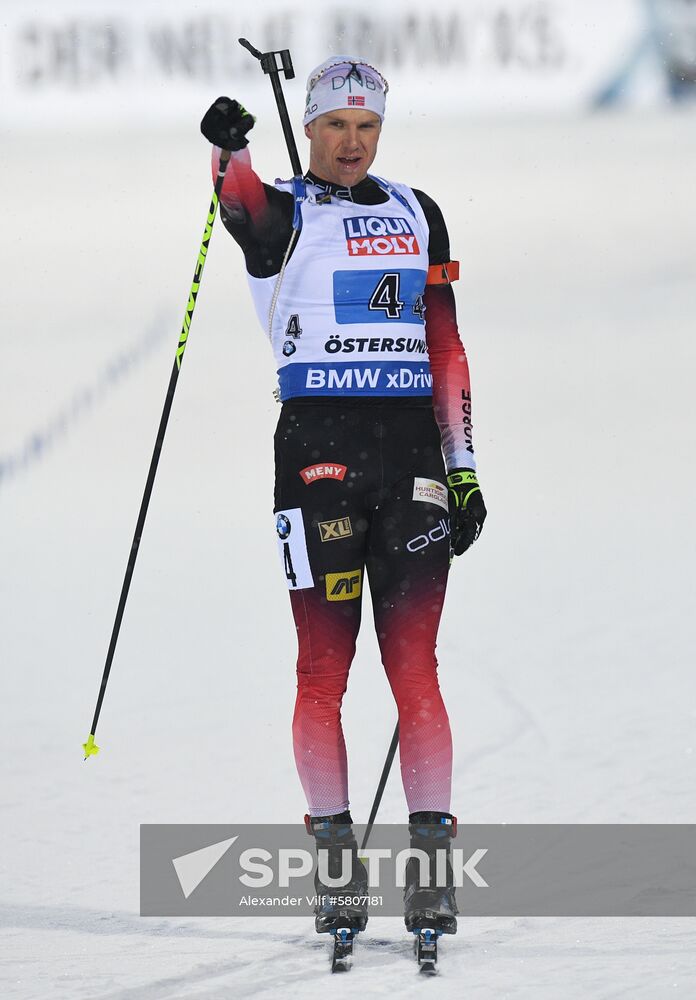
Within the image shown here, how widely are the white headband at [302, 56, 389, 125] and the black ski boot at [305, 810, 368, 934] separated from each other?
1.94 m

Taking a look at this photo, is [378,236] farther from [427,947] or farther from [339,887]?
[427,947]

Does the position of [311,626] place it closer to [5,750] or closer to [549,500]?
[5,750]

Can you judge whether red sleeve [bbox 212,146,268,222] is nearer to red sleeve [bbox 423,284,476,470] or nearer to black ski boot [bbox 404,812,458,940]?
red sleeve [bbox 423,284,476,470]

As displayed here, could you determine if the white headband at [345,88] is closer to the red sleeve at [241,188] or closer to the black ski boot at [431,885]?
the red sleeve at [241,188]

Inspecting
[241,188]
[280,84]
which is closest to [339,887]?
[241,188]

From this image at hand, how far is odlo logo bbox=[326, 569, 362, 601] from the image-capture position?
3689 mm

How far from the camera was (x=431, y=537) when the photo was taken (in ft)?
12.2

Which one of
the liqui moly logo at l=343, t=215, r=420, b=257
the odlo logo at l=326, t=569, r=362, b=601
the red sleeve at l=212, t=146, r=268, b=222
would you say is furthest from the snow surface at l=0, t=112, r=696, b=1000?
the red sleeve at l=212, t=146, r=268, b=222

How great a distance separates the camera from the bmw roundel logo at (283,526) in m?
3.74

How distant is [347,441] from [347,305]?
1.22 ft

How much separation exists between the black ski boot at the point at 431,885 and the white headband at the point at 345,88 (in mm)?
1942

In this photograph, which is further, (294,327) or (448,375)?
(448,375)

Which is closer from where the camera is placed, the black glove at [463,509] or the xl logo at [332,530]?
the xl logo at [332,530]

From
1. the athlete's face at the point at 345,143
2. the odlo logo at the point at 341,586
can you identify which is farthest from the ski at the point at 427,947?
the athlete's face at the point at 345,143
